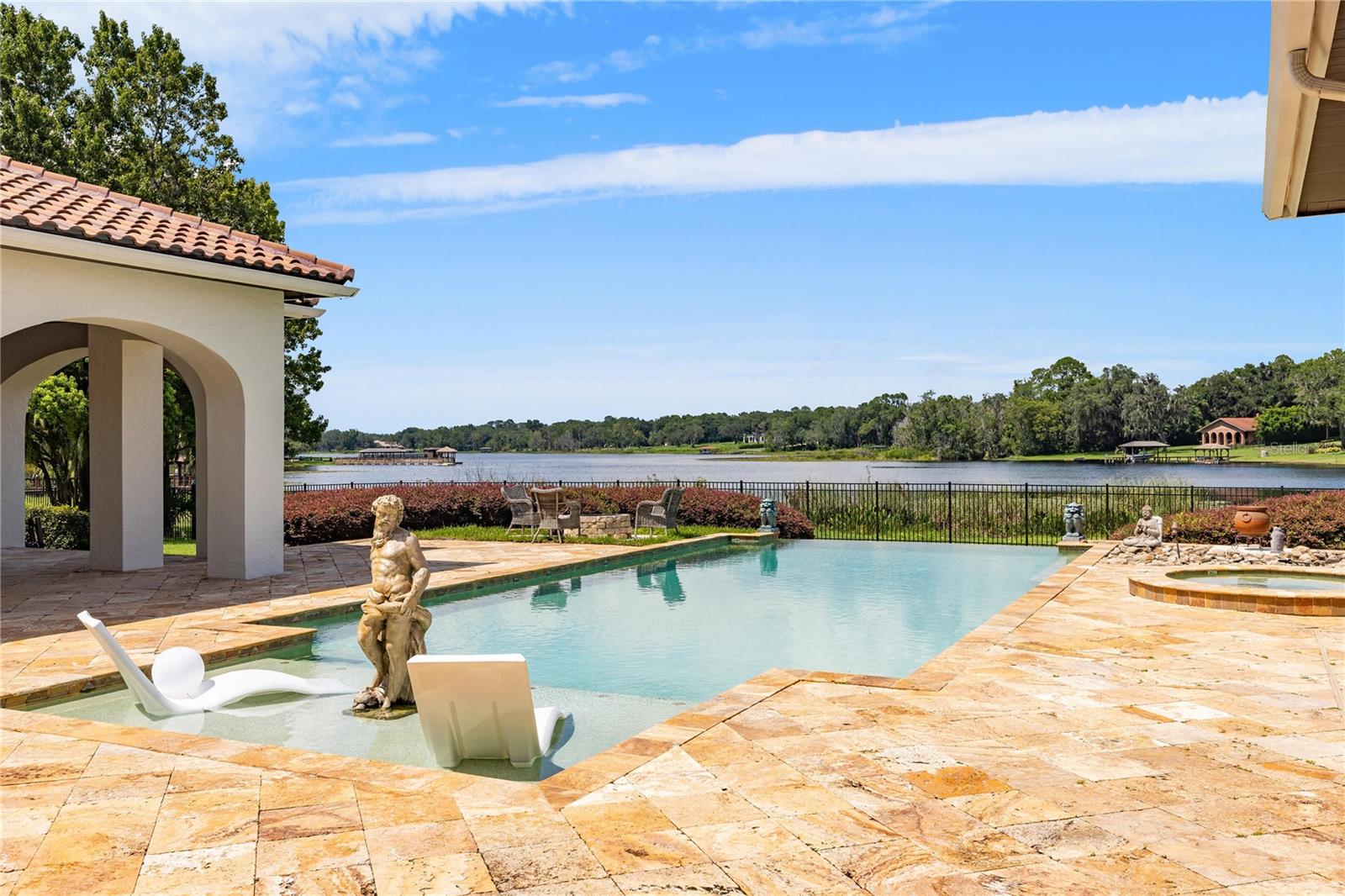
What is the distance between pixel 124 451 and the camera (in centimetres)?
1186

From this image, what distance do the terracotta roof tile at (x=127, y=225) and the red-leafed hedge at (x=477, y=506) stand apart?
20.8ft

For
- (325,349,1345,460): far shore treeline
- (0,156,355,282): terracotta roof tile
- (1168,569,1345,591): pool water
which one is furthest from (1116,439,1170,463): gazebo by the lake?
(0,156,355,282): terracotta roof tile

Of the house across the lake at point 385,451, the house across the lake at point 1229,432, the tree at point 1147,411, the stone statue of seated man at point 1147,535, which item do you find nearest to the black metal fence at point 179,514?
the stone statue of seated man at point 1147,535

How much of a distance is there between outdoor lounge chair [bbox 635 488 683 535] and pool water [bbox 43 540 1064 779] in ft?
6.86

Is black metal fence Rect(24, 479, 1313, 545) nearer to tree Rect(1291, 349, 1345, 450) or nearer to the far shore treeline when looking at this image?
the far shore treeline

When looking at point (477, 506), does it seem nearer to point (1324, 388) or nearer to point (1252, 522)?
point (1252, 522)

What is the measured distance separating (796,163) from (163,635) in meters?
15.6

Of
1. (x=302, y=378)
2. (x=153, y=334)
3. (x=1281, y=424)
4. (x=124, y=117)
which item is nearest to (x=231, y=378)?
(x=153, y=334)

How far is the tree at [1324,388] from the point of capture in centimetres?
6303

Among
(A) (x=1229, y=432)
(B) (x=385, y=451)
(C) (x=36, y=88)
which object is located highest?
(C) (x=36, y=88)

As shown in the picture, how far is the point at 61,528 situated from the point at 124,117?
1072cm

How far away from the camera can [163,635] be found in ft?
25.7

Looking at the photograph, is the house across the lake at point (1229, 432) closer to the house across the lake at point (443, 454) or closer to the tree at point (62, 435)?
the house across the lake at point (443, 454)

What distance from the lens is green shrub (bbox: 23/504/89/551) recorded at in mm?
15805
